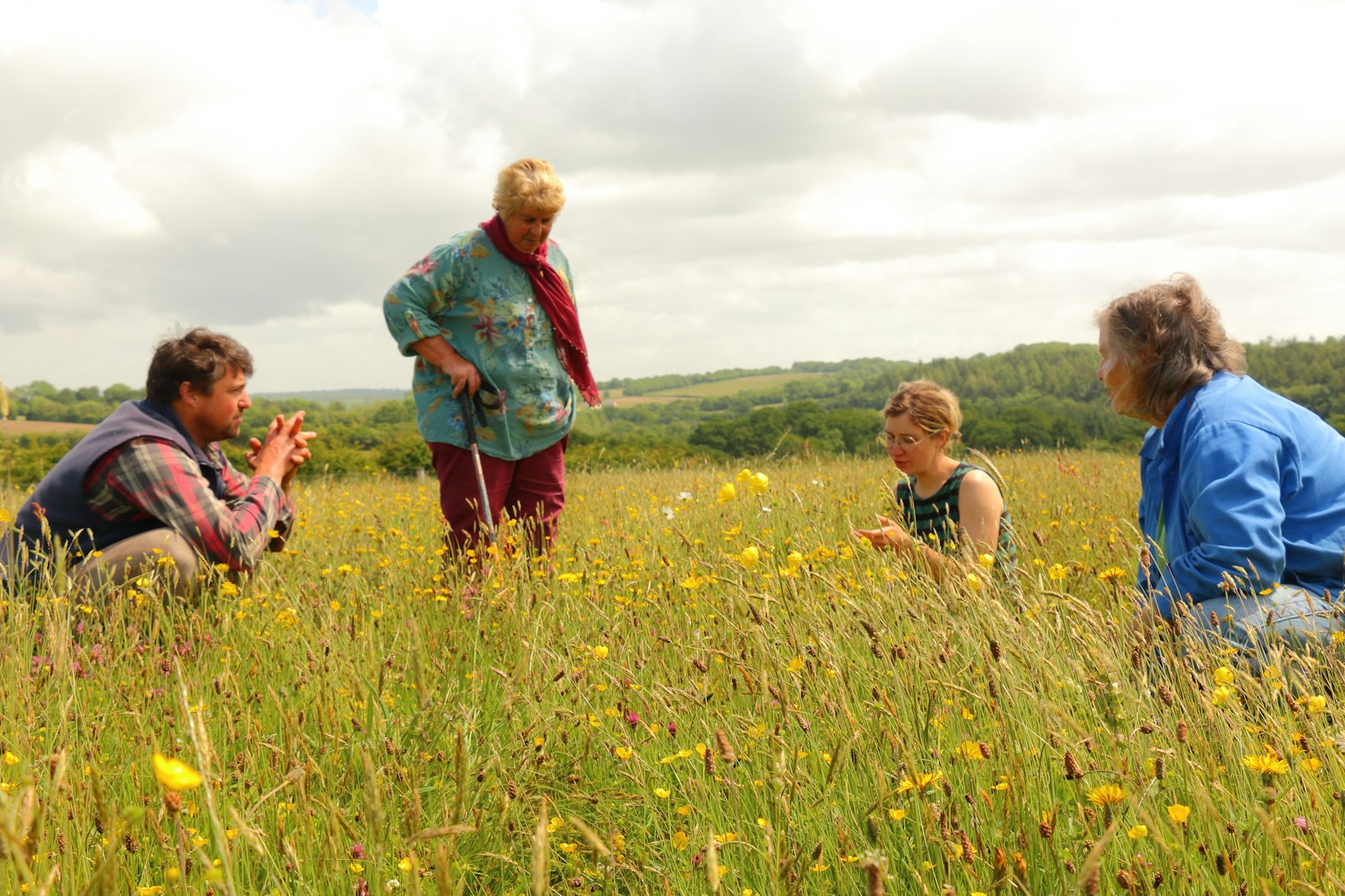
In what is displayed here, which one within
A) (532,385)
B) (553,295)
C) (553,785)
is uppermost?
(553,295)

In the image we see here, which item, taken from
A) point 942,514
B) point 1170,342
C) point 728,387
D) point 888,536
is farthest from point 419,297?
point 728,387

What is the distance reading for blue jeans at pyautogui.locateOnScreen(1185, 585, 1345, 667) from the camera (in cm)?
228

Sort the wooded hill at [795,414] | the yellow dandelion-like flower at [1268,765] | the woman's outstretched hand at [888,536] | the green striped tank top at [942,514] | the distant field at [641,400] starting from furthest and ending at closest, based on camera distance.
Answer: the distant field at [641,400] → the wooded hill at [795,414] → the green striped tank top at [942,514] → the woman's outstretched hand at [888,536] → the yellow dandelion-like flower at [1268,765]

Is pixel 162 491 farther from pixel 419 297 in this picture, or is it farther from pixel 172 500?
pixel 419 297

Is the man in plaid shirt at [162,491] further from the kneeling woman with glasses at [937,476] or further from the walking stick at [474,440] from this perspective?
the kneeling woman with glasses at [937,476]

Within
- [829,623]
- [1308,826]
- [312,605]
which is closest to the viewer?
[1308,826]

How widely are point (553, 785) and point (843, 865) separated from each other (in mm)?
864

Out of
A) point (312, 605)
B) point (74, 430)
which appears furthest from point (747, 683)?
point (74, 430)

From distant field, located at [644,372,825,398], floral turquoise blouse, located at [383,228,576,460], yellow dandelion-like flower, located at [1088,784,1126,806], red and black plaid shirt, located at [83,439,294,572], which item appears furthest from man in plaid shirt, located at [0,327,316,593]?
distant field, located at [644,372,825,398]

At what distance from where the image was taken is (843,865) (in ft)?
5.34

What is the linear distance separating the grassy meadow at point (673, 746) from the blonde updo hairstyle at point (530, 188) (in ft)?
5.75

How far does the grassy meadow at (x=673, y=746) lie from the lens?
1.47 m

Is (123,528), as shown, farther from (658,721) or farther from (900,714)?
(900,714)

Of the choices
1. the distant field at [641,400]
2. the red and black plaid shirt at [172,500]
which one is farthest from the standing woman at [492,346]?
the distant field at [641,400]
